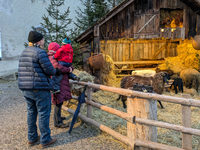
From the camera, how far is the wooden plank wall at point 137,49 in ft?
38.6

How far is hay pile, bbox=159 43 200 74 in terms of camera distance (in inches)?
397

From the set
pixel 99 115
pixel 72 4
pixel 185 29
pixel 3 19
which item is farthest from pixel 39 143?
pixel 72 4

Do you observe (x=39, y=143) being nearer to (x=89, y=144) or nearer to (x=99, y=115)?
(x=89, y=144)

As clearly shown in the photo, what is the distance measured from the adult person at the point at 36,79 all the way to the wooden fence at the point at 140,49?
900 cm

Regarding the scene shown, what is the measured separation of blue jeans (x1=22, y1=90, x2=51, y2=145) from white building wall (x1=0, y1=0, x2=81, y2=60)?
14.6 metres

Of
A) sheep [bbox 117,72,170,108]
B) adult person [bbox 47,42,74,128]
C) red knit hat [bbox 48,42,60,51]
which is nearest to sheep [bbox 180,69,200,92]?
sheep [bbox 117,72,170,108]

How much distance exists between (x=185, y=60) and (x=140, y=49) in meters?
3.17

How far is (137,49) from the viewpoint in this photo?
12109 millimetres

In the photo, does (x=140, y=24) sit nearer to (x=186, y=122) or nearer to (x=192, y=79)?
(x=192, y=79)

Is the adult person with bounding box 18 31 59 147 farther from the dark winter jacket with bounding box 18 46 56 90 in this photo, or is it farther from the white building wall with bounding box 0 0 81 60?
the white building wall with bounding box 0 0 81 60

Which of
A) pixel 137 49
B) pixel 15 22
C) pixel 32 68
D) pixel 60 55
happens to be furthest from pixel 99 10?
pixel 32 68

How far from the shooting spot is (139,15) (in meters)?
8.84

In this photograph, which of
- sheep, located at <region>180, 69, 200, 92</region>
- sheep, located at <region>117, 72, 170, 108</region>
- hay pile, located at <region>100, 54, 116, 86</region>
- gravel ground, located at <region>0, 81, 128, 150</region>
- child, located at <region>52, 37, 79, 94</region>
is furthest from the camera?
hay pile, located at <region>100, 54, 116, 86</region>

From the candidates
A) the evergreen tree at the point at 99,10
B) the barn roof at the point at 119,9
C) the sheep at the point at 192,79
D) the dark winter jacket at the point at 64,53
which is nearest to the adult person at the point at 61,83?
the dark winter jacket at the point at 64,53
